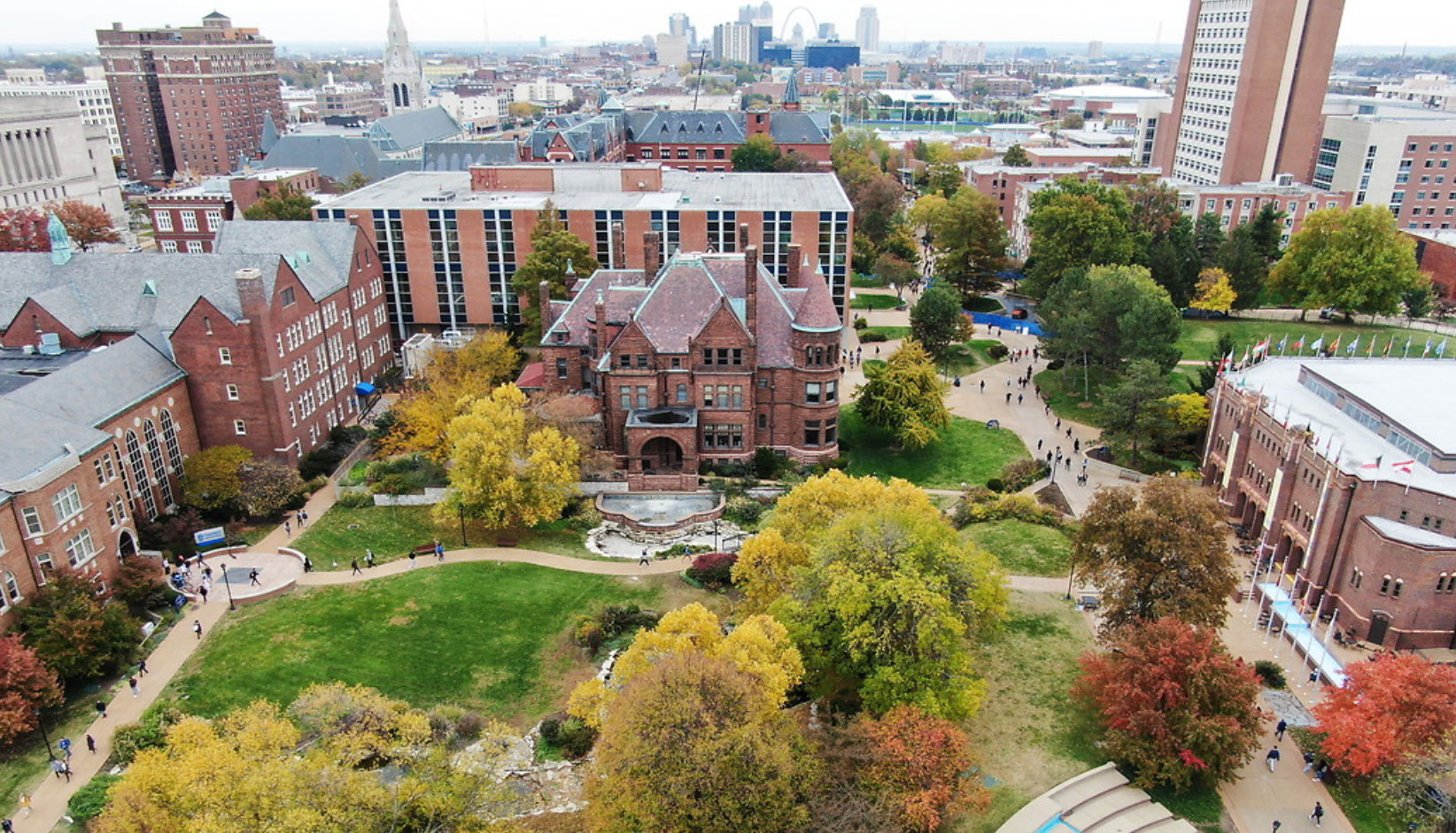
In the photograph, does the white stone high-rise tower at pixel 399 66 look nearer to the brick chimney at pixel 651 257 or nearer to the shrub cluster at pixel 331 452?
the shrub cluster at pixel 331 452

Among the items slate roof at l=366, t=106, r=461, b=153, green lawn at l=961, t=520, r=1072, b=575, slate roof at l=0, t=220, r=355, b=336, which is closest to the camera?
green lawn at l=961, t=520, r=1072, b=575

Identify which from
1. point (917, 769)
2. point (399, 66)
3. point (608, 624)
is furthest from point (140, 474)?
point (399, 66)

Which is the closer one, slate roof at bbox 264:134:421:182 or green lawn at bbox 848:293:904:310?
green lawn at bbox 848:293:904:310

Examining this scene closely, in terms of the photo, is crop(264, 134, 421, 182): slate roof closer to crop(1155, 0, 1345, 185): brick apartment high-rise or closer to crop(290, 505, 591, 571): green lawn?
crop(290, 505, 591, 571): green lawn

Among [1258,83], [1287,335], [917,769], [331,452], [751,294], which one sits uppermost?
[1258,83]

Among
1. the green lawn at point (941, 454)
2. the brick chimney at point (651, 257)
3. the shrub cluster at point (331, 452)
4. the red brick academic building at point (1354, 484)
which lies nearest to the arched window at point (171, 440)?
the shrub cluster at point (331, 452)

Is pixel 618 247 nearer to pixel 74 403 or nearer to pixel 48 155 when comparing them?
pixel 74 403

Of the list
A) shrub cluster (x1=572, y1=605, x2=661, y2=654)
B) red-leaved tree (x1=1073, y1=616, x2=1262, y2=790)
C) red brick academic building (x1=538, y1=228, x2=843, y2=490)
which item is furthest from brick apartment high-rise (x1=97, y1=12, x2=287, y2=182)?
red-leaved tree (x1=1073, y1=616, x2=1262, y2=790)
